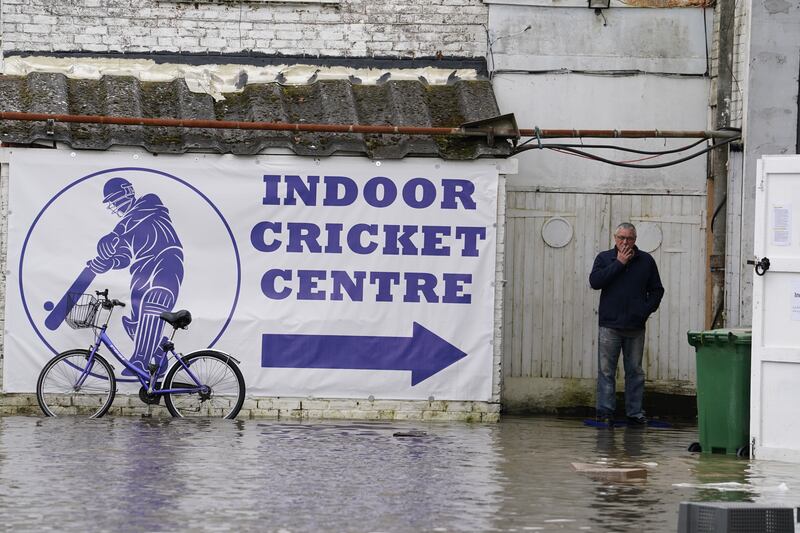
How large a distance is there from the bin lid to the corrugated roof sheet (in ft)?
10.0

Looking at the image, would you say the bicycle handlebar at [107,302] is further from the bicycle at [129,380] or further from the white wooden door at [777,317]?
the white wooden door at [777,317]

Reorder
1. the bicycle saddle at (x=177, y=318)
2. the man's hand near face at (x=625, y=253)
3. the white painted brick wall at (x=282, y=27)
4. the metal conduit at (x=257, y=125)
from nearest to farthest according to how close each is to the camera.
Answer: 1. the bicycle saddle at (x=177, y=318)
2. the metal conduit at (x=257, y=125)
3. the man's hand near face at (x=625, y=253)
4. the white painted brick wall at (x=282, y=27)

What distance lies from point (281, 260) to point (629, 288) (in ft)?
11.6

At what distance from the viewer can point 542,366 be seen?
15.5m

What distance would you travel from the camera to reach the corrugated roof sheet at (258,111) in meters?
14.1

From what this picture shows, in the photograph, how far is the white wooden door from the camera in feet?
37.0

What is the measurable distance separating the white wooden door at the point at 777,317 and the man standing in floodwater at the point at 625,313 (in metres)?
3.06

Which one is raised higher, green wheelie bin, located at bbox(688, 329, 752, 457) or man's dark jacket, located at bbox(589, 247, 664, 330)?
man's dark jacket, located at bbox(589, 247, 664, 330)

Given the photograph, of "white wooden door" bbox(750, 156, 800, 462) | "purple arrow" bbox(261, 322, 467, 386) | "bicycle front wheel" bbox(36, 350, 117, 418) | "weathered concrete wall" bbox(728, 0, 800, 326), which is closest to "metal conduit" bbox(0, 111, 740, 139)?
"purple arrow" bbox(261, 322, 467, 386)

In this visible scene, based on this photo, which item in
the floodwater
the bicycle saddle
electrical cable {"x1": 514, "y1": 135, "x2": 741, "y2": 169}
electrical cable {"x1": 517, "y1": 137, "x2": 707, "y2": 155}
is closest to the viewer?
the floodwater

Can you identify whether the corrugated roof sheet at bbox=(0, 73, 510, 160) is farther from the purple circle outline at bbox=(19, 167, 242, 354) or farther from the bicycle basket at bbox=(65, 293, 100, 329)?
the bicycle basket at bbox=(65, 293, 100, 329)

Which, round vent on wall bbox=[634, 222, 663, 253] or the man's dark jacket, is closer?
the man's dark jacket

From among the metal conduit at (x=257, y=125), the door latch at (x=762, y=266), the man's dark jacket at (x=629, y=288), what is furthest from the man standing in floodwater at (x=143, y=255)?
the door latch at (x=762, y=266)

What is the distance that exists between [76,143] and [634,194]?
19.5 ft
